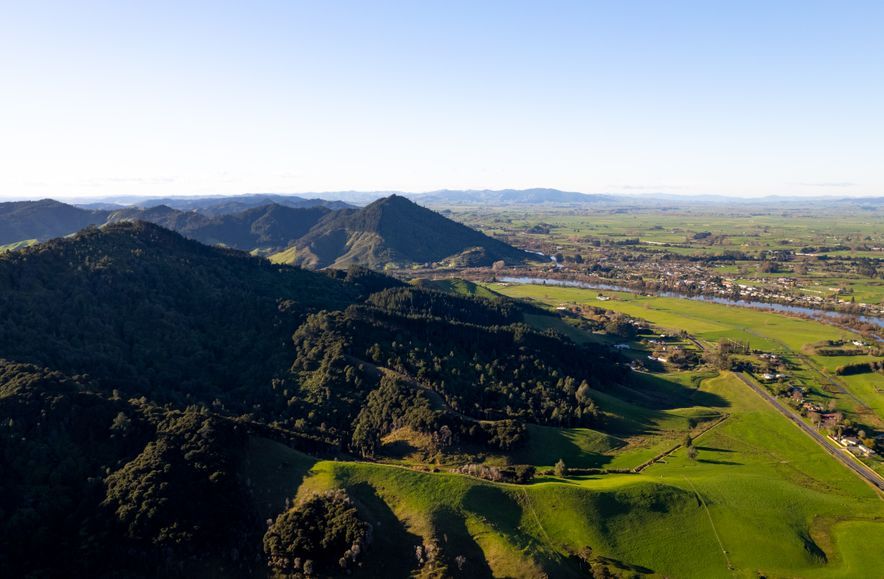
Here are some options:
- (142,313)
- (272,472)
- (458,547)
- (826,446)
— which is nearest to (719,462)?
(826,446)

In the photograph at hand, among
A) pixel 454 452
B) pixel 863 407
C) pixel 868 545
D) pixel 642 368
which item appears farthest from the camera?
pixel 642 368

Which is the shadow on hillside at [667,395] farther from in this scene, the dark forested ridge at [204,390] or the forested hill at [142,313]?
the forested hill at [142,313]

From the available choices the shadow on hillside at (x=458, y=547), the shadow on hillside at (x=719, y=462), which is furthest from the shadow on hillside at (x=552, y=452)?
the shadow on hillside at (x=458, y=547)

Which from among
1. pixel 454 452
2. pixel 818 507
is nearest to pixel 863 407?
pixel 818 507

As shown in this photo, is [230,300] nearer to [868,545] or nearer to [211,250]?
[211,250]

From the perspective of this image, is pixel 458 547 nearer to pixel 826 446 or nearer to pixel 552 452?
pixel 552 452

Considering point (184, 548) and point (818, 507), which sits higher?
point (184, 548)

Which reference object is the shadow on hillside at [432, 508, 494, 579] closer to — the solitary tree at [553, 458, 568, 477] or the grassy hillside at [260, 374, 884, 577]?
the grassy hillside at [260, 374, 884, 577]
